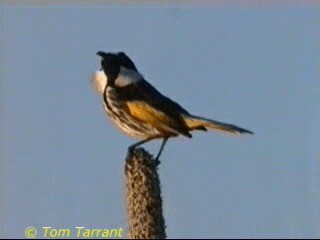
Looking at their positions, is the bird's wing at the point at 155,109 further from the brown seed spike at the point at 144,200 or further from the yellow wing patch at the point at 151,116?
the brown seed spike at the point at 144,200

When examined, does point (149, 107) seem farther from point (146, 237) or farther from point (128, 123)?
point (146, 237)

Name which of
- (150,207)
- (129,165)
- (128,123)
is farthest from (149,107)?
(150,207)

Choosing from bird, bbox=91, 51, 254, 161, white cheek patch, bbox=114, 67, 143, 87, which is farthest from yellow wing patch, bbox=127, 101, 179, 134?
white cheek patch, bbox=114, 67, 143, 87

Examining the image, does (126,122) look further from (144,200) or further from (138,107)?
(144,200)

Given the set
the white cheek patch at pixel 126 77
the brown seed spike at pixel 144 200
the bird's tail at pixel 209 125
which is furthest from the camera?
the white cheek patch at pixel 126 77

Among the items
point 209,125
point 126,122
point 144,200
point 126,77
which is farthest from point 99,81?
point 144,200

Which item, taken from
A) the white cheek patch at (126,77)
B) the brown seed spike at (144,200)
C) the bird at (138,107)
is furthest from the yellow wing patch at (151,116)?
the brown seed spike at (144,200)

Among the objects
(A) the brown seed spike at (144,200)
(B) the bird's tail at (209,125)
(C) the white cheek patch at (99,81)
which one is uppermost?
(C) the white cheek patch at (99,81)
